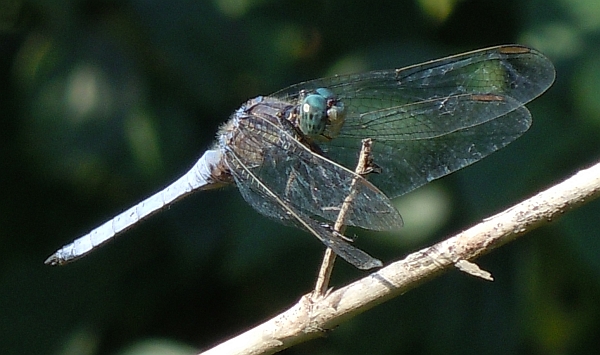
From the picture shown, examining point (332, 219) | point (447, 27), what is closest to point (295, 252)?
point (332, 219)

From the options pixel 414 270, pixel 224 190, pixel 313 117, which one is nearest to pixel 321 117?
pixel 313 117

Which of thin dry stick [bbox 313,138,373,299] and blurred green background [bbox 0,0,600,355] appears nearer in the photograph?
thin dry stick [bbox 313,138,373,299]

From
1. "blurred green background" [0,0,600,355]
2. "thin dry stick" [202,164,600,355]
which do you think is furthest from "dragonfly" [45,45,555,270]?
"thin dry stick" [202,164,600,355]

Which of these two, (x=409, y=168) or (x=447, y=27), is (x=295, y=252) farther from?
(x=447, y=27)

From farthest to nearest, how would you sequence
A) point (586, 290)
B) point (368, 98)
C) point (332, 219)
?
point (586, 290) → point (368, 98) → point (332, 219)

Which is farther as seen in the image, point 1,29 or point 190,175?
point 1,29

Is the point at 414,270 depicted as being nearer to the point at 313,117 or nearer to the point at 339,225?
the point at 339,225

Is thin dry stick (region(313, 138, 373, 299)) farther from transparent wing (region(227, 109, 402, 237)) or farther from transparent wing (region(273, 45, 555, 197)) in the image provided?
transparent wing (region(273, 45, 555, 197))
